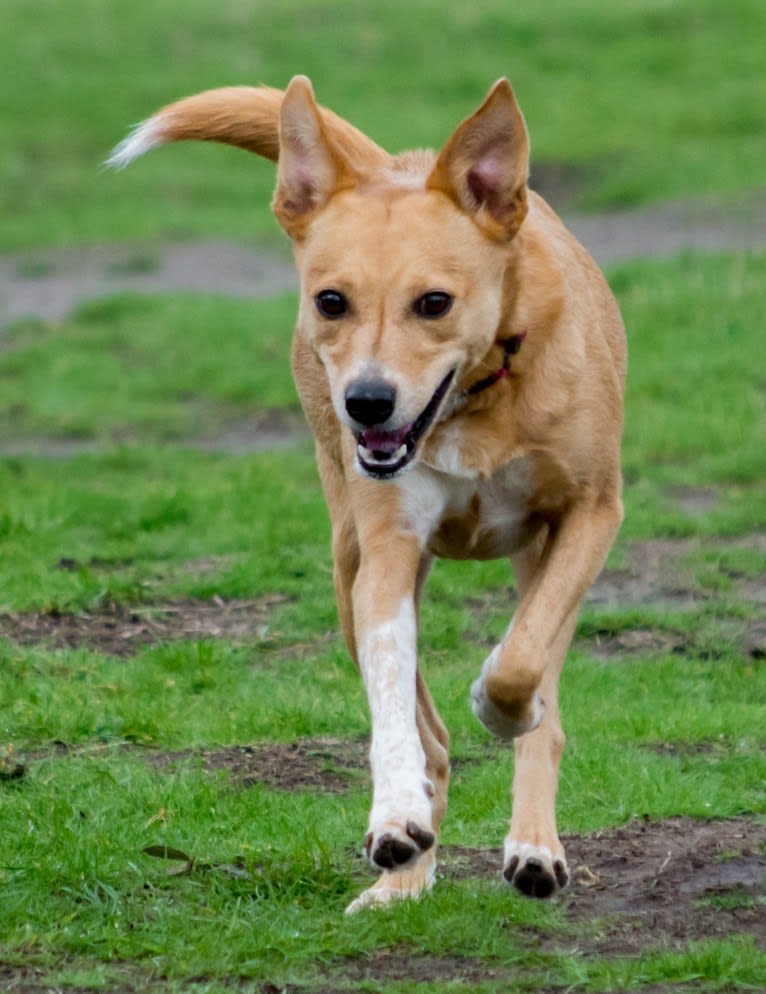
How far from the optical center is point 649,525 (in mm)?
8820

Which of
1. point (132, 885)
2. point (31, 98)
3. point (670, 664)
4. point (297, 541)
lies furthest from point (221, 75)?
point (132, 885)

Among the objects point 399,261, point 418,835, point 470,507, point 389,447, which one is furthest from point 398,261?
point 418,835

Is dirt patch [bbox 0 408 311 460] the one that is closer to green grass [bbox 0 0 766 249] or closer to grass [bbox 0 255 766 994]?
grass [bbox 0 255 766 994]

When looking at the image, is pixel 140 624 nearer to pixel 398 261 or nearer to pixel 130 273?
pixel 398 261

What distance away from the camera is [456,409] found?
4848 millimetres

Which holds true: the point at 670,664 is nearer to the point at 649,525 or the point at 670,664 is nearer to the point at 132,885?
the point at 649,525

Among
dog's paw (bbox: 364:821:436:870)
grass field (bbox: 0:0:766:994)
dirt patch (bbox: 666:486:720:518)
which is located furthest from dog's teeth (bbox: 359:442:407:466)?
dirt patch (bbox: 666:486:720:518)

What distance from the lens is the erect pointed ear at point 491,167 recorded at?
4.74 m

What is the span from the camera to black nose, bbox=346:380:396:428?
4441 millimetres

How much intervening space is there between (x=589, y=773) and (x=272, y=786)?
3.16 ft

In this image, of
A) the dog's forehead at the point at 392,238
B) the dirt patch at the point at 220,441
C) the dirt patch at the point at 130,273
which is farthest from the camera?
the dirt patch at the point at 130,273

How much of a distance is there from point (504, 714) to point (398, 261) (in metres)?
1.12

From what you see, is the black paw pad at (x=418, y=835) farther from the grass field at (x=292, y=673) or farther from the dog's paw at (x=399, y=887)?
the dog's paw at (x=399, y=887)

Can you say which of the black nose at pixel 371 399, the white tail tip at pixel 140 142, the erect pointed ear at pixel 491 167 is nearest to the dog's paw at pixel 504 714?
the black nose at pixel 371 399
